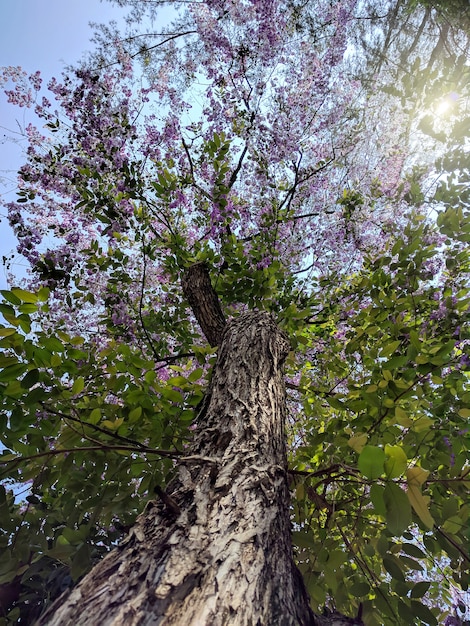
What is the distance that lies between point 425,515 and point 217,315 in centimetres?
269

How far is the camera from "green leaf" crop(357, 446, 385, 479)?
79 centimetres

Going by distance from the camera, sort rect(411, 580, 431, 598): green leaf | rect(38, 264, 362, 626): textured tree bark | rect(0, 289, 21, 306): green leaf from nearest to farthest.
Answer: rect(38, 264, 362, 626): textured tree bark
rect(0, 289, 21, 306): green leaf
rect(411, 580, 431, 598): green leaf

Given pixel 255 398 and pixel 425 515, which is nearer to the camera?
pixel 425 515

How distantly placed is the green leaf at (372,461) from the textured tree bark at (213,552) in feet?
1.25

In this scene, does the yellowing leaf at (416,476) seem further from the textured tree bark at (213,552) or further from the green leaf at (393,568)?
the green leaf at (393,568)

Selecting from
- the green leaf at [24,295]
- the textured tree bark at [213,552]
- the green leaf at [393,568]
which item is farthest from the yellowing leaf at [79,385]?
the green leaf at [393,568]

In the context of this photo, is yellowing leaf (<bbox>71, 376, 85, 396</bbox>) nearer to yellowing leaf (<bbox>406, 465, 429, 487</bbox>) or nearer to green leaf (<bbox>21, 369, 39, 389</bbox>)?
green leaf (<bbox>21, 369, 39, 389</bbox>)

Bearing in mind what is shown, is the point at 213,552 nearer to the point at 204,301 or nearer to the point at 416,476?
the point at 416,476

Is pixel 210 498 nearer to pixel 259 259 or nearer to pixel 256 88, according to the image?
pixel 259 259

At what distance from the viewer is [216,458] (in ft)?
4.15

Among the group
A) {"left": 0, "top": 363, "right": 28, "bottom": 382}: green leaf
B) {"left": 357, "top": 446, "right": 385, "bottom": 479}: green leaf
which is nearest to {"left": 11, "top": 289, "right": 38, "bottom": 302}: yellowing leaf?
{"left": 0, "top": 363, "right": 28, "bottom": 382}: green leaf

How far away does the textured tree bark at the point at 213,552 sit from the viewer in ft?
2.32

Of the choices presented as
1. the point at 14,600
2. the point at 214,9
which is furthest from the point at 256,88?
the point at 14,600

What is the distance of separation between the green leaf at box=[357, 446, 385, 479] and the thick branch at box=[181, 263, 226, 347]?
241cm
